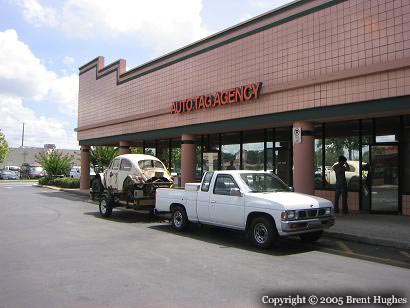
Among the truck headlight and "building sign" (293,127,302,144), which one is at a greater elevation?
"building sign" (293,127,302,144)

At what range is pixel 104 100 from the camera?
84.7 ft

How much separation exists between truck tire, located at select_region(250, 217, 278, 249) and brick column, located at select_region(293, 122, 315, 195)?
4.92 m

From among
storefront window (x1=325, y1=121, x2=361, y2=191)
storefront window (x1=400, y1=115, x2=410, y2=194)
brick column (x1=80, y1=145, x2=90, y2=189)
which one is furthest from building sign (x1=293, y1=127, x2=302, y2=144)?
brick column (x1=80, y1=145, x2=90, y2=189)

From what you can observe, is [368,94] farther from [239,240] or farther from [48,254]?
[48,254]

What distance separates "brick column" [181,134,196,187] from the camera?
747 inches

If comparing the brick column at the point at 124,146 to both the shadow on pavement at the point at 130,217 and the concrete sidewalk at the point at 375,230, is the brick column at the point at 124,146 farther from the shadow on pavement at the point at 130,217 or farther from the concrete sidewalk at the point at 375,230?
the concrete sidewalk at the point at 375,230

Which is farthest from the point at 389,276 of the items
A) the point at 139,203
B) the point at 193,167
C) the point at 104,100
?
the point at 104,100

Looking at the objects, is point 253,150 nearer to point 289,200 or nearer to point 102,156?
point 289,200

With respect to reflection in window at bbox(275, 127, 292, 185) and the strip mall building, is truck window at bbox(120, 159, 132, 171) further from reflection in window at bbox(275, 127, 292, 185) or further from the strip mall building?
reflection in window at bbox(275, 127, 292, 185)

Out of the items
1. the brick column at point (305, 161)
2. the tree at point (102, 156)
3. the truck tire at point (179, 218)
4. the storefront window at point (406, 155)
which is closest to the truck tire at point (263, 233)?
the truck tire at point (179, 218)

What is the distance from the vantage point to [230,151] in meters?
19.6

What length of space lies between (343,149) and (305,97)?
2921 millimetres

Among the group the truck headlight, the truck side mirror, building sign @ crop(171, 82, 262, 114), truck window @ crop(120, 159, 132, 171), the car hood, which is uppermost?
building sign @ crop(171, 82, 262, 114)

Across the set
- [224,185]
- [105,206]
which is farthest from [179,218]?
[105,206]
